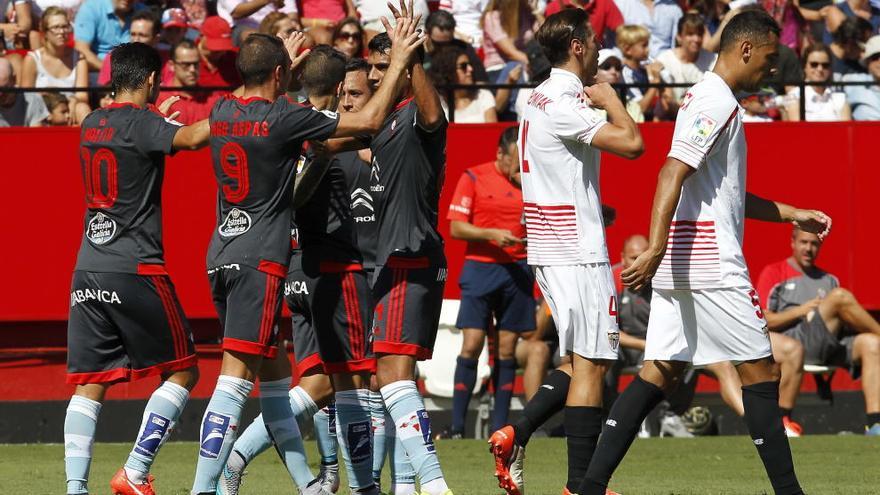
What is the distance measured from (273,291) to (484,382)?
22.9 ft

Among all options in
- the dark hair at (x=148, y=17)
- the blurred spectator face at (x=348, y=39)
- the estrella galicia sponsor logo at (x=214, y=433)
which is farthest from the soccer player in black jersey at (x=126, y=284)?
the dark hair at (x=148, y=17)

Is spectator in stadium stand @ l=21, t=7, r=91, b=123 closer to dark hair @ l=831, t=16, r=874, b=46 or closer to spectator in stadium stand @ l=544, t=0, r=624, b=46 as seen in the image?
spectator in stadium stand @ l=544, t=0, r=624, b=46

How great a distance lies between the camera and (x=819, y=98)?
50.6ft

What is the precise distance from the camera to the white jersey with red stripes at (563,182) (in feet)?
24.3

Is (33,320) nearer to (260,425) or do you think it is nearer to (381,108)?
(260,425)

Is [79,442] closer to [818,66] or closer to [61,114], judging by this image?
[61,114]

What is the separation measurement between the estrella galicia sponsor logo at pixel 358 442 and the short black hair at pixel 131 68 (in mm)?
2161

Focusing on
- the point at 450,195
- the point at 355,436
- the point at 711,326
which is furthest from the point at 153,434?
the point at 450,195

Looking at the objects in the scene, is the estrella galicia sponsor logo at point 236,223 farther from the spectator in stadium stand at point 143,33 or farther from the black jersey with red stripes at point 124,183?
the spectator in stadium stand at point 143,33

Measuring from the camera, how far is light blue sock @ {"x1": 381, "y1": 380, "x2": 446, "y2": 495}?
7395 millimetres

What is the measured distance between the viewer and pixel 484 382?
1422 cm

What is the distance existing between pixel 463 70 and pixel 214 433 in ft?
26.8

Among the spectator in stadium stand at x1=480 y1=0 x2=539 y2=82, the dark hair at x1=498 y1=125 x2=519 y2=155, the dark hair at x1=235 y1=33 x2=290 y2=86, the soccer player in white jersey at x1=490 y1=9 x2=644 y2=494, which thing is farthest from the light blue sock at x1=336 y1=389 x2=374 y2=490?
the spectator in stadium stand at x1=480 y1=0 x2=539 y2=82

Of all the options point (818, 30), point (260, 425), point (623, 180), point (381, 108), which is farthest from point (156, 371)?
point (818, 30)
